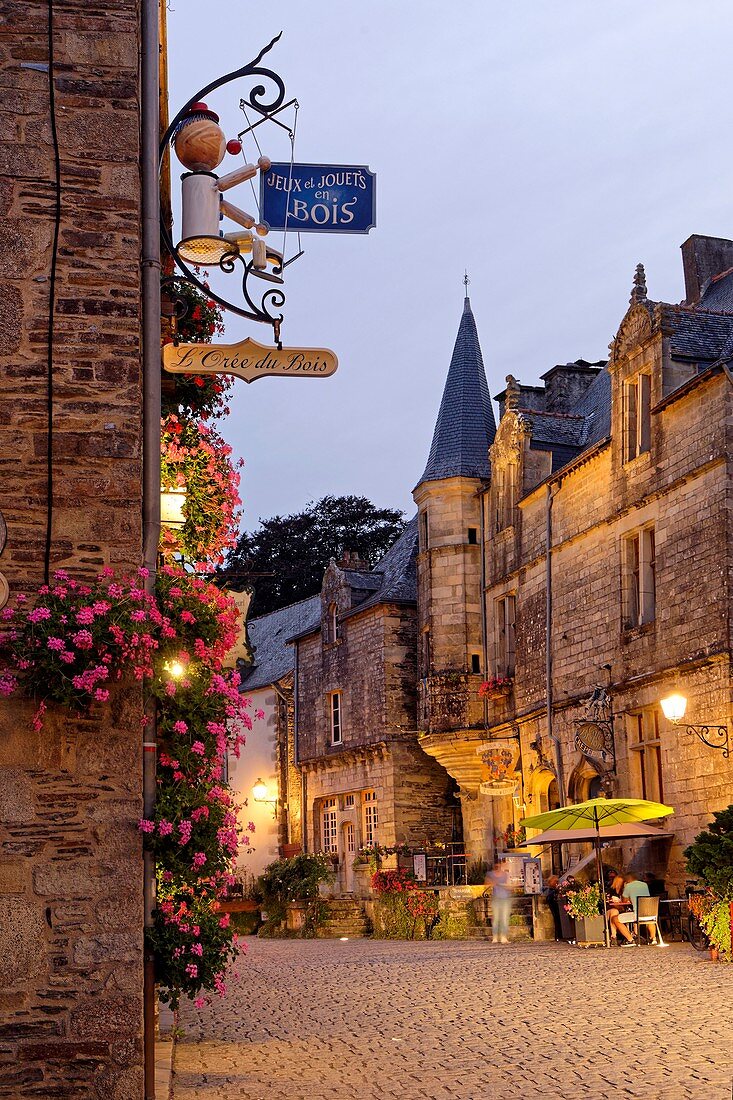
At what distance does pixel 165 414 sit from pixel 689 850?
8.89m

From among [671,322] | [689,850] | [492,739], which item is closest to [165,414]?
[689,850]

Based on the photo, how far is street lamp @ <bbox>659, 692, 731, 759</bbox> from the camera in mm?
16750

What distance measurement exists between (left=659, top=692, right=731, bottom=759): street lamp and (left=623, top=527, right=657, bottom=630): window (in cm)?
232

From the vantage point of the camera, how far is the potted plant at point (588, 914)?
18312 mm

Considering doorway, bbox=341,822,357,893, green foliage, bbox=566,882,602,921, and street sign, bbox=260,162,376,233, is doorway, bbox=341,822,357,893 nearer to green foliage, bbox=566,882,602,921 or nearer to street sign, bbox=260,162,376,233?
green foliage, bbox=566,882,602,921

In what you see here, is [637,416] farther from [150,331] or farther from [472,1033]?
[150,331]

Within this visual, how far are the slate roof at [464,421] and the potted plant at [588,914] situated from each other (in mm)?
10831

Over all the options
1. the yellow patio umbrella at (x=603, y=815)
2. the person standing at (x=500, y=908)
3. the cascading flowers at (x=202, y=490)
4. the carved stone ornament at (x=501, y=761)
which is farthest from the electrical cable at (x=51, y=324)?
the carved stone ornament at (x=501, y=761)

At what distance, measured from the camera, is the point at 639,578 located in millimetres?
20875

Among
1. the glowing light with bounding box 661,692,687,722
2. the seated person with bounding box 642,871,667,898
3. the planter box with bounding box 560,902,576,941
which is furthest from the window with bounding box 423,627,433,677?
the glowing light with bounding box 661,692,687,722

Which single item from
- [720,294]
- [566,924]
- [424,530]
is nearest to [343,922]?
[566,924]

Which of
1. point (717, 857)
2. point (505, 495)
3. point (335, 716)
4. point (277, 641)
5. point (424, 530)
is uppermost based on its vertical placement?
point (505, 495)

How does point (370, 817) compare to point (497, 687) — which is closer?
point (497, 687)

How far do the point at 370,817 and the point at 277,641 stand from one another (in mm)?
9639
